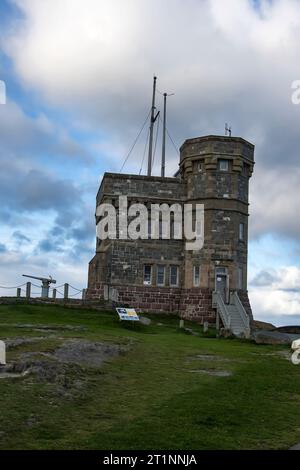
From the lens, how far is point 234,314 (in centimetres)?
4034

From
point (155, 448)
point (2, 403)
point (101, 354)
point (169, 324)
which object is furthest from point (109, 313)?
point (155, 448)

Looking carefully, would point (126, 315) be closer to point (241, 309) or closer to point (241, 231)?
point (241, 309)

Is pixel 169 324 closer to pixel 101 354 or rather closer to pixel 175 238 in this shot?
pixel 175 238

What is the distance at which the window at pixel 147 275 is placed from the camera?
43594 mm

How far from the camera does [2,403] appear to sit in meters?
11.7

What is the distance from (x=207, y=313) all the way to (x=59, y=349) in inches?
962

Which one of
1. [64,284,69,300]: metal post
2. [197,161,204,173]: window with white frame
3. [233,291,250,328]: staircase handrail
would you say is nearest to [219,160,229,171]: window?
[197,161,204,173]: window with white frame

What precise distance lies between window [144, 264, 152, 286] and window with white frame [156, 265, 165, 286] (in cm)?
52

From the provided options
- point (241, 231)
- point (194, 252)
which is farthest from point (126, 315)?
point (241, 231)

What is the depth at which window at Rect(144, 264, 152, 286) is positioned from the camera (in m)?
43.6

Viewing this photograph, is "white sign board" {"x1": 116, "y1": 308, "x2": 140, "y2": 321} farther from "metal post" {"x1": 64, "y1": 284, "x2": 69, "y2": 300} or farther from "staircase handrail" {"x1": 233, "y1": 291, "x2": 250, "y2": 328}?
"staircase handrail" {"x1": 233, "y1": 291, "x2": 250, "y2": 328}

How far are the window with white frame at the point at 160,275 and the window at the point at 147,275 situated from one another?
1.70ft

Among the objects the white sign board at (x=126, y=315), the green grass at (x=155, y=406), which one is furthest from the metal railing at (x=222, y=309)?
the green grass at (x=155, y=406)
